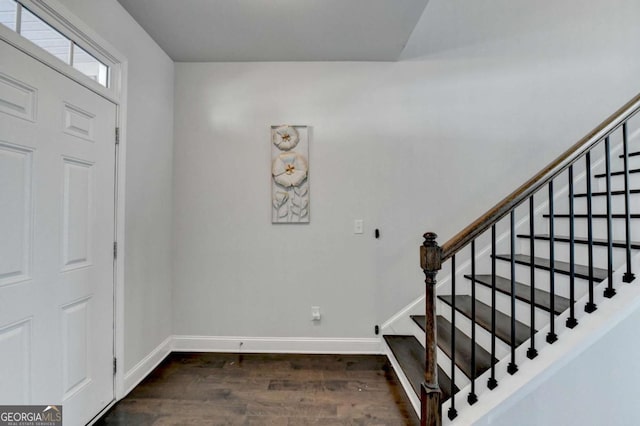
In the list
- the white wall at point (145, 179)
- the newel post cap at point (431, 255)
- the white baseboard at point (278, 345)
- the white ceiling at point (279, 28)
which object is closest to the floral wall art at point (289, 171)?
the white ceiling at point (279, 28)

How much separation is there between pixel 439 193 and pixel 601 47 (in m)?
1.87

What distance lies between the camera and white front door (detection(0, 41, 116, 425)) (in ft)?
4.07

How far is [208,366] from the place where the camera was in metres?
2.29

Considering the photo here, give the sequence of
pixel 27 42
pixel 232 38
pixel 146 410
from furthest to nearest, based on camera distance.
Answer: pixel 232 38
pixel 146 410
pixel 27 42

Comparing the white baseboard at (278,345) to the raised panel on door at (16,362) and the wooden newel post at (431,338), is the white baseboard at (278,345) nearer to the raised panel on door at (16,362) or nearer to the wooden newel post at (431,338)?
the wooden newel post at (431,338)

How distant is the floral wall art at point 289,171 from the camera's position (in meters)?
2.52

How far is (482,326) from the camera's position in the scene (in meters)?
1.74

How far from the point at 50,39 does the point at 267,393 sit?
235 cm

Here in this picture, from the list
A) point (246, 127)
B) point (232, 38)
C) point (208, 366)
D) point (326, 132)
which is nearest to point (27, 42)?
point (232, 38)

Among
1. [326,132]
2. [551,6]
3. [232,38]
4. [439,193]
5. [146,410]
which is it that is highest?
[551,6]

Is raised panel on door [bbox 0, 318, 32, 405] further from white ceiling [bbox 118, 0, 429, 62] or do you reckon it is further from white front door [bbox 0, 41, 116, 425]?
white ceiling [bbox 118, 0, 429, 62]

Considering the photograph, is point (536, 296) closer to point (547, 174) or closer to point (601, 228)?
point (601, 228)

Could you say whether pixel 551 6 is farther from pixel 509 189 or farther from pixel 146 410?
pixel 146 410

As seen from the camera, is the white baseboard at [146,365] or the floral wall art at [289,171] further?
the floral wall art at [289,171]
